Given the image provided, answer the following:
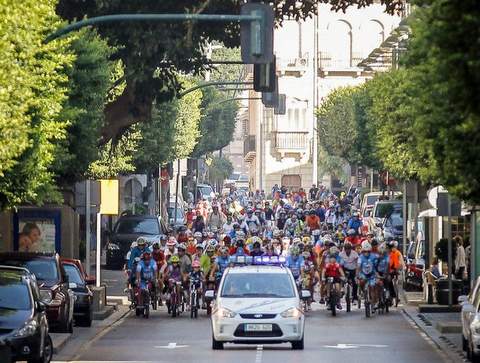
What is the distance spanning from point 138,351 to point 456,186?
791 cm

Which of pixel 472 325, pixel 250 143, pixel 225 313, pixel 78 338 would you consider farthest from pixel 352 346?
pixel 250 143

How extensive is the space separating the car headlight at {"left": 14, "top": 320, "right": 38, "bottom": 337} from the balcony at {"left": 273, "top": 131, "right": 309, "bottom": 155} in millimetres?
99656

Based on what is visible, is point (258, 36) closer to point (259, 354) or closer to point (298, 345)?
point (259, 354)

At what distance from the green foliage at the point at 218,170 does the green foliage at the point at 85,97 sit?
101 meters

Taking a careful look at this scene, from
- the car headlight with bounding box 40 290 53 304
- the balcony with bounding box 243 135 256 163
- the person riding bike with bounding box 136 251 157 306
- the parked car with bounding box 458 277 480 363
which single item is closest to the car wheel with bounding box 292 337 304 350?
the parked car with bounding box 458 277 480 363

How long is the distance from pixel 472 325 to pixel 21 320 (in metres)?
6.75

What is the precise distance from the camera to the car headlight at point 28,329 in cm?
2411

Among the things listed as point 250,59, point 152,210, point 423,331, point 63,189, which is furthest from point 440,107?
point 152,210

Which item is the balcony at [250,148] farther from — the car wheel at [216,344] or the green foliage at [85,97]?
the car wheel at [216,344]

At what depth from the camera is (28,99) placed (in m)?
26.2

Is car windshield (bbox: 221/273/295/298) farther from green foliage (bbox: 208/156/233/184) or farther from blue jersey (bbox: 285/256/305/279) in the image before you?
green foliage (bbox: 208/156/233/184)

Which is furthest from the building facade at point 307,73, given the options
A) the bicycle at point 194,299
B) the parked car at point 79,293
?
the parked car at point 79,293

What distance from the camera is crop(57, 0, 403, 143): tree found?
38875 millimetres

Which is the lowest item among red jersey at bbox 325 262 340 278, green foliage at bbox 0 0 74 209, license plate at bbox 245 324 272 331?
license plate at bbox 245 324 272 331
